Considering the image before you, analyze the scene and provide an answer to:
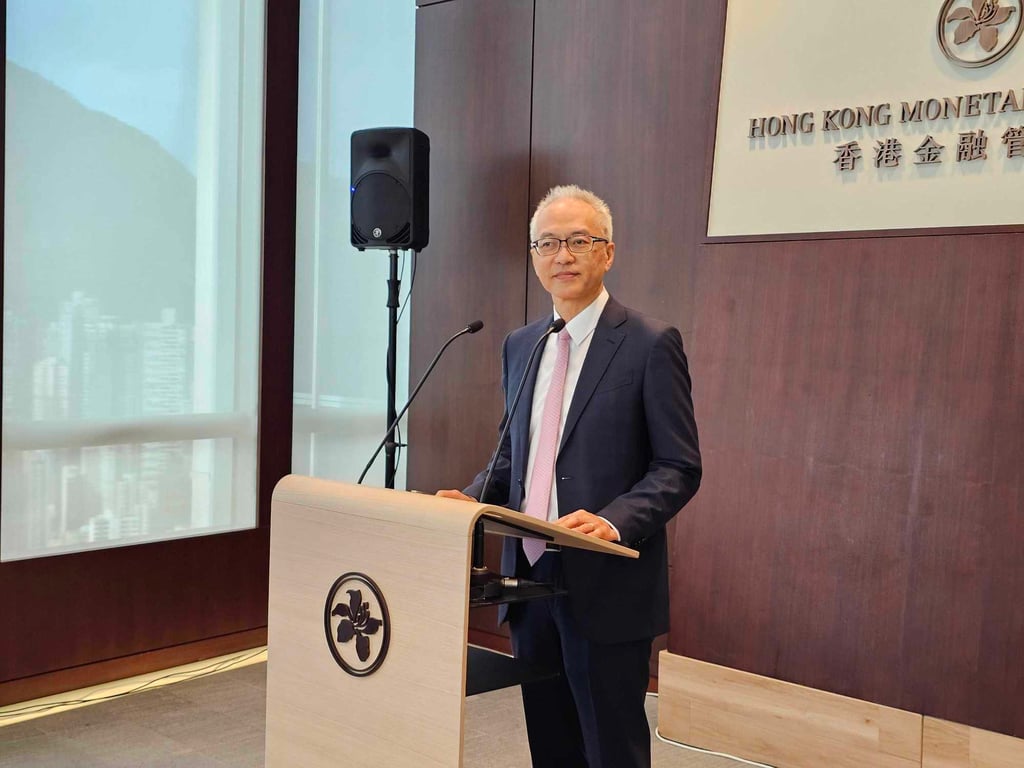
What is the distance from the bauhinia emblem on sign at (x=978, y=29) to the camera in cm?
290

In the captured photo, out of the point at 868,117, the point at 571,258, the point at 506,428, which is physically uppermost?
the point at 868,117

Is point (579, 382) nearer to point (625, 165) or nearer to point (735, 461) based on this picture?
point (735, 461)

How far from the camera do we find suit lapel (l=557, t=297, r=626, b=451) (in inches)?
82.4

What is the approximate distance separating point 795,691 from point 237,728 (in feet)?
6.02

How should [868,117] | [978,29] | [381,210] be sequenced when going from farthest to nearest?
1. [381,210]
2. [868,117]
3. [978,29]

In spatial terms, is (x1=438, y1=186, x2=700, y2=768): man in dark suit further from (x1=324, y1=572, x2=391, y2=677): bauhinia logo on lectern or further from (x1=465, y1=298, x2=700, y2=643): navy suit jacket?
(x1=324, y1=572, x2=391, y2=677): bauhinia logo on lectern

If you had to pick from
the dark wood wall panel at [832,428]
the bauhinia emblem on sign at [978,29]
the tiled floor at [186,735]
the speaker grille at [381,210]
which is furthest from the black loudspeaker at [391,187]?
the bauhinia emblem on sign at [978,29]

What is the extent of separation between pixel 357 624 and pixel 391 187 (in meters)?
2.82

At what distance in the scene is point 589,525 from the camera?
180cm

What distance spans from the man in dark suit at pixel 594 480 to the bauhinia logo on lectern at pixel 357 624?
1.64 ft

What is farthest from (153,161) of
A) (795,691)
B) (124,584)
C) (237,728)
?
(795,691)

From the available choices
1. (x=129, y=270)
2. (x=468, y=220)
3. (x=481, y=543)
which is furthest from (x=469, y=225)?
(x=481, y=543)

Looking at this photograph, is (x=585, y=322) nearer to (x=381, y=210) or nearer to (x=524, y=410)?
(x=524, y=410)

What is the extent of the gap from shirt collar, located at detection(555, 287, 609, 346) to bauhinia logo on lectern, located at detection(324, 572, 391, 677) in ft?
2.38
